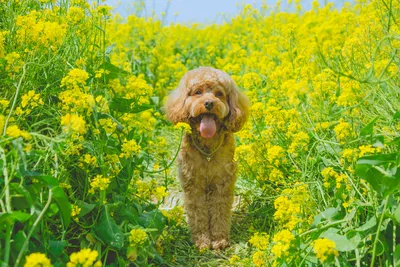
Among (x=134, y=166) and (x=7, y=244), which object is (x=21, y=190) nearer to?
(x=7, y=244)

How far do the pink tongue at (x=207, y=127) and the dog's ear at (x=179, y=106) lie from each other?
153 mm

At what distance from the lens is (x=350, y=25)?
6480 mm

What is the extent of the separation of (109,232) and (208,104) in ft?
Answer: 4.30

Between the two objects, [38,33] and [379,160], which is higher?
[38,33]

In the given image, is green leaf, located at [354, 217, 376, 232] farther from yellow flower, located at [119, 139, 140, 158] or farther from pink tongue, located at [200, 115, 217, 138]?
pink tongue, located at [200, 115, 217, 138]

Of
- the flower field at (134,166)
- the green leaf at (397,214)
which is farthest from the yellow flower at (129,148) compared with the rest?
the green leaf at (397,214)

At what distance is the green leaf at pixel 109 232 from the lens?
2758mm

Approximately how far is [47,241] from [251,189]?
7.52ft

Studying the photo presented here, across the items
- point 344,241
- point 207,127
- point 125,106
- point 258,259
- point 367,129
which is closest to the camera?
point 344,241

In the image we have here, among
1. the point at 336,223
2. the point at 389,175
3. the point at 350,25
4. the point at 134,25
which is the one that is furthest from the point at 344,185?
the point at 134,25

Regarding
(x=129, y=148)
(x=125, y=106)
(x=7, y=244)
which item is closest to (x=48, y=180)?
(x=7, y=244)

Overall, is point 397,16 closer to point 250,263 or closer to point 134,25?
point 250,263

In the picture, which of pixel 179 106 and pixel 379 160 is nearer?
pixel 379 160

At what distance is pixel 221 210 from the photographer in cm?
395
